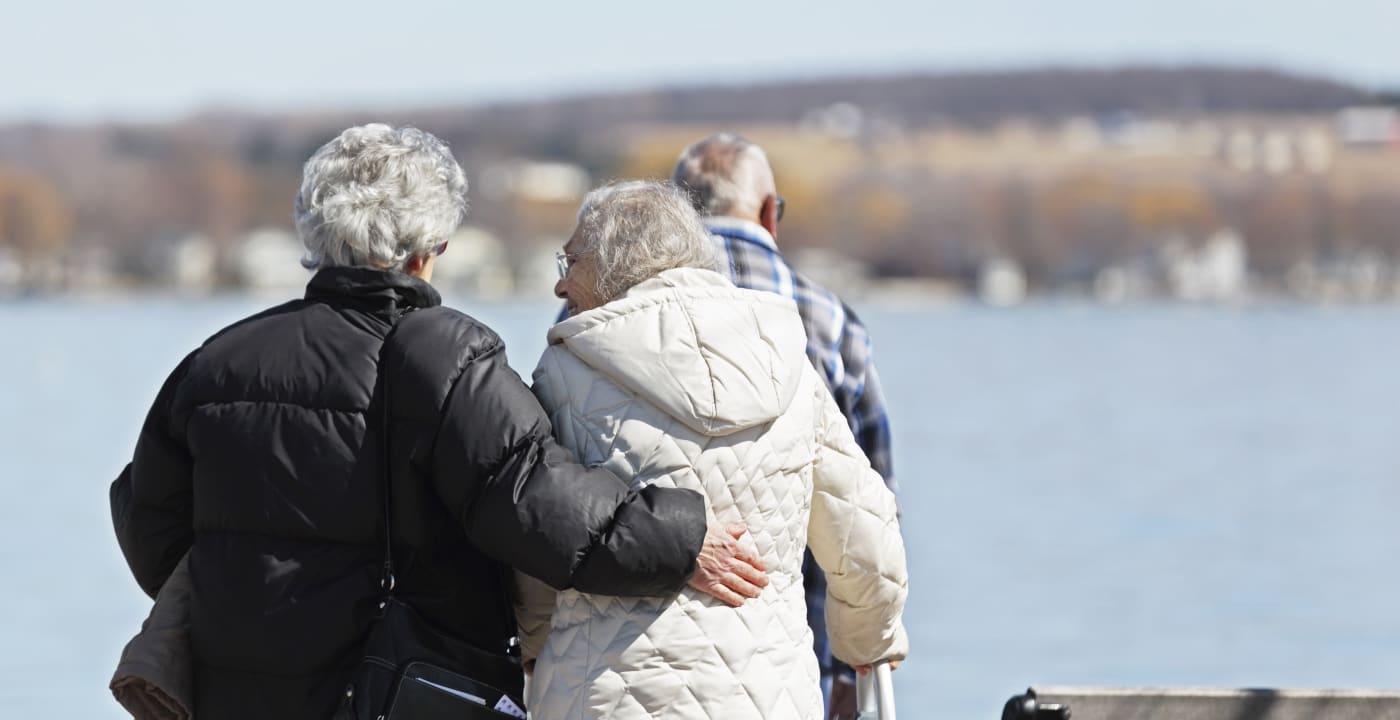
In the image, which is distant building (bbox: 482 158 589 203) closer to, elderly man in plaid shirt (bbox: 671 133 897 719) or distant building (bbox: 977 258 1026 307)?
distant building (bbox: 977 258 1026 307)

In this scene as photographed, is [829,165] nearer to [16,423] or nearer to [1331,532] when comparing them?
[16,423]

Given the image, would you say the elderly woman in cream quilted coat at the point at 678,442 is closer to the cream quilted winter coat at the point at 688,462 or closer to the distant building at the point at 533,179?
the cream quilted winter coat at the point at 688,462

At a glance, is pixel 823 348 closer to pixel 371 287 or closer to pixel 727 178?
pixel 727 178

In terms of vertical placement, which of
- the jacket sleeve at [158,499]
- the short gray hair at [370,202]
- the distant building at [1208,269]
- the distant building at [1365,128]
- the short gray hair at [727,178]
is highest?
the short gray hair at [370,202]

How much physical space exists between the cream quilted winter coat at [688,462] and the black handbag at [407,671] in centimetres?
10

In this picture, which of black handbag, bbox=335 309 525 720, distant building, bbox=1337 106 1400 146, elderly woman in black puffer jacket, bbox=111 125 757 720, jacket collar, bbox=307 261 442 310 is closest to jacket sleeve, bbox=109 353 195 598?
elderly woman in black puffer jacket, bbox=111 125 757 720

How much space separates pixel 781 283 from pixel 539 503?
146 cm

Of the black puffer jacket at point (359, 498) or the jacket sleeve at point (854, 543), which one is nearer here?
the black puffer jacket at point (359, 498)

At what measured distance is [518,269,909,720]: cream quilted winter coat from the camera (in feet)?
7.27

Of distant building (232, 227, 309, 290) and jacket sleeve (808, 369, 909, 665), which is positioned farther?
distant building (232, 227, 309, 290)

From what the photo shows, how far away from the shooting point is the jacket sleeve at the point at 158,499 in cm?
231

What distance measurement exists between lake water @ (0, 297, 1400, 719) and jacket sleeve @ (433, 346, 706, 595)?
268 inches

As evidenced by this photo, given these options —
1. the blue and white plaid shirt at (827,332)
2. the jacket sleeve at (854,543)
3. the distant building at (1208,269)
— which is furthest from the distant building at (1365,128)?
the jacket sleeve at (854,543)

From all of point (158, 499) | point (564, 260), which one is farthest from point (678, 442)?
point (158, 499)
